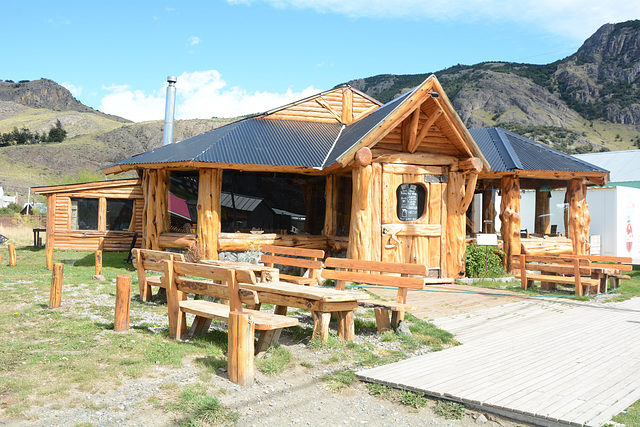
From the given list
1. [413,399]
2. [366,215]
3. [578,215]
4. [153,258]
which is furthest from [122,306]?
[578,215]

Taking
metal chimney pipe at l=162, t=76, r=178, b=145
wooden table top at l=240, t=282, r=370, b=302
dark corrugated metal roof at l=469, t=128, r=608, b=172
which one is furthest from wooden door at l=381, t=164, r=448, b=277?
metal chimney pipe at l=162, t=76, r=178, b=145

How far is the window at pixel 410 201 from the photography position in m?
13.1

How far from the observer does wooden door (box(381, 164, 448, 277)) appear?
40.9ft

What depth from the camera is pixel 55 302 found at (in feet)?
26.6

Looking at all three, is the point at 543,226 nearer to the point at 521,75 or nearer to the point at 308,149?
the point at 308,149

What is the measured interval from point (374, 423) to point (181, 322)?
3.03 meters

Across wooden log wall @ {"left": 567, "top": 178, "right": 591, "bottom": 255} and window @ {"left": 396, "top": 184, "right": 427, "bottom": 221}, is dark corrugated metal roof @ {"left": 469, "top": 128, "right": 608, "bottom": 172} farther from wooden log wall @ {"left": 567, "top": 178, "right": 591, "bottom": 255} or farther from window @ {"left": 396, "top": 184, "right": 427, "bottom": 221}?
window @ {"left": 396, "top": 184, "right": 427, "bottom": 221}

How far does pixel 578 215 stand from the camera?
54.0 ft

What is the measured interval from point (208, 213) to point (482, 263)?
759cm

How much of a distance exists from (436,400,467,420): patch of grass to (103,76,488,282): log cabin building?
7.50 meters

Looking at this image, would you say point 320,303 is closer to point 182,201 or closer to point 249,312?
point 249,312

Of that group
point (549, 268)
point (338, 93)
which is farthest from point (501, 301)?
point (338, 93)

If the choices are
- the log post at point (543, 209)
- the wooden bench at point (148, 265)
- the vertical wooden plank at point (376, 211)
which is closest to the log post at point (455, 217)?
the vertical wooden plank at point (376, 211)

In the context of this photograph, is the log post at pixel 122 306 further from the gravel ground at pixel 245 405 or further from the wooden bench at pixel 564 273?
the wooden bench at pixel 564 273
